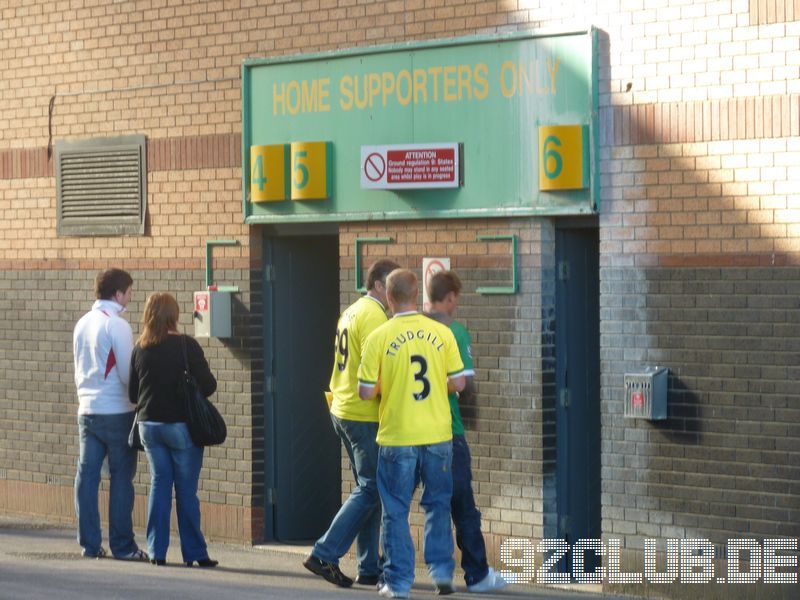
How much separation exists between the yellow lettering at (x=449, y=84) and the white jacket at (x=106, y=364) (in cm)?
264

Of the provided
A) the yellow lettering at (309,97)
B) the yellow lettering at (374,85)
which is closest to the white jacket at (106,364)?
the yellow lettering at (309,97)

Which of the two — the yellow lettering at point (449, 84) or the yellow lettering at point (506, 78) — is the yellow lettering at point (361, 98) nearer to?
the yellow lettering at point (449, 84)

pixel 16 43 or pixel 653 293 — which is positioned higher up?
pixel 16 43

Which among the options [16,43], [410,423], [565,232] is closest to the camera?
[410,423]

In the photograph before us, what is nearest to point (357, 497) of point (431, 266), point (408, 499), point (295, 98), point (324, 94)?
point (408, 499)

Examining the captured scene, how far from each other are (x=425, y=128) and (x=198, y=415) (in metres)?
2.43

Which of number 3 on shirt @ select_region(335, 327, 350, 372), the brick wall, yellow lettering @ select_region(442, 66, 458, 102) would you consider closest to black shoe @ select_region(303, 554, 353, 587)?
number 3 on shirt @ select_region(335, 327, 350, 372)


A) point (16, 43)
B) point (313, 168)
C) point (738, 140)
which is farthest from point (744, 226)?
point (16, 43)

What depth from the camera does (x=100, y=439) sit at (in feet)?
35.8

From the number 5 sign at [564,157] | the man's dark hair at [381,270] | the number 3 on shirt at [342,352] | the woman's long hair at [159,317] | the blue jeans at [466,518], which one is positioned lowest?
the blue jeans at [466,518]

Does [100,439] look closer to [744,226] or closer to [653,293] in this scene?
[653,293]

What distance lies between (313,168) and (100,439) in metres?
2.38

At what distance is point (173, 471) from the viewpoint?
10500mm

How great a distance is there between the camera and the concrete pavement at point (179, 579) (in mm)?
9469
